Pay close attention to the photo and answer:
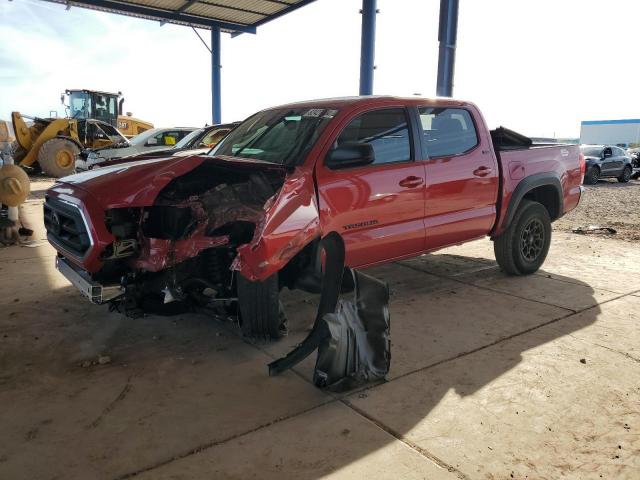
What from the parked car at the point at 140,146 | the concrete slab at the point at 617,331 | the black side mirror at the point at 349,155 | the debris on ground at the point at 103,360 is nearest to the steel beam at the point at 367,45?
the parked car at the point at 140,146

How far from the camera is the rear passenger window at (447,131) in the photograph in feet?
15.3

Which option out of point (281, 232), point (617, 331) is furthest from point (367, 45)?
point (281, 232)

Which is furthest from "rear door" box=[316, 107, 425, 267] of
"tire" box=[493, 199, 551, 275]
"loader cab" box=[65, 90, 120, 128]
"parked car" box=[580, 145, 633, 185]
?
"loader cab" box=[65, 90, 120, 128]

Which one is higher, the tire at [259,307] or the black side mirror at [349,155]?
the black side mirror at [349,155]

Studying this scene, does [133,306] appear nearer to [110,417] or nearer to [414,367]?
[110,417]

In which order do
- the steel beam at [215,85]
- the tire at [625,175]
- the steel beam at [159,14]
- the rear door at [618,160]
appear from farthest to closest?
the steel beam at [215,85], the tire at [625,175], the rear door at [618,160], the steel beam at [159,14]

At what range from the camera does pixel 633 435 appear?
2.66m

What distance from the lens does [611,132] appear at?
62.2m

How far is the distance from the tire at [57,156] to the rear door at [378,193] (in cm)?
1430

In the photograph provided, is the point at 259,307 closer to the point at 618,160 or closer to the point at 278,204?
the point at 278,204

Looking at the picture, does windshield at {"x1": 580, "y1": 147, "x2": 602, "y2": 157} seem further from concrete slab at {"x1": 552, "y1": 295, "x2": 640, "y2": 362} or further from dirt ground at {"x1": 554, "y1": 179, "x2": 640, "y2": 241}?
concrete slab at {"x1": 552, "y1": 295, "x2": 640, "y2": 362}

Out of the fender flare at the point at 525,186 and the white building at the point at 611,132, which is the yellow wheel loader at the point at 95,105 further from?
the white building at the point at 611,132

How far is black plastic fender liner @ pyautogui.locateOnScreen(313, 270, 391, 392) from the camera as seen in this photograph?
307 cm

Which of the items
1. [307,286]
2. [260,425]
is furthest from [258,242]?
[260,425]
